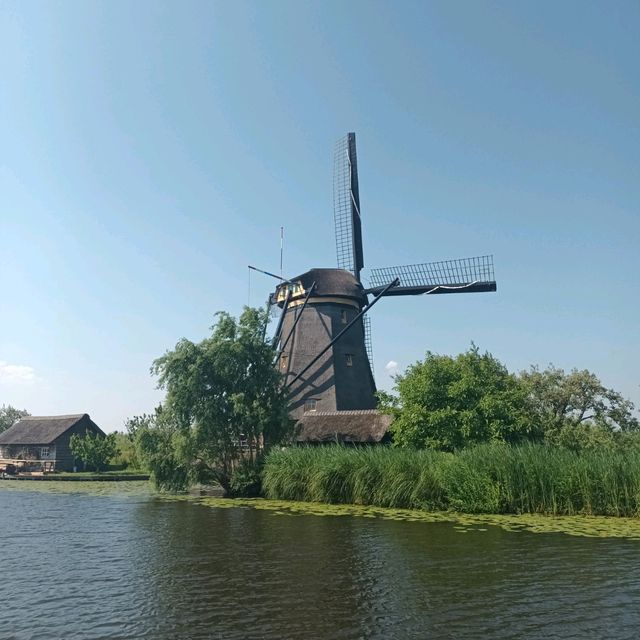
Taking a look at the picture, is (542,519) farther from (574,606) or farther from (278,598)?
(278,598)

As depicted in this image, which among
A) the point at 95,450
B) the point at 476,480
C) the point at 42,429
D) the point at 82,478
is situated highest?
the point at 42,429

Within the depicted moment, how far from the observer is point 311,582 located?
9.20m

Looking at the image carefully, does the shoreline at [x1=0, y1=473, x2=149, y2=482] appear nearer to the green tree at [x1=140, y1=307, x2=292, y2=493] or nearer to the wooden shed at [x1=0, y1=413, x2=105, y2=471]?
the wooden shed at [x1=0, y1=413, x2=105, y2=471]

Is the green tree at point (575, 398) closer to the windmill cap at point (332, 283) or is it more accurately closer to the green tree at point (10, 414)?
the windmill cap at point (332, 283)

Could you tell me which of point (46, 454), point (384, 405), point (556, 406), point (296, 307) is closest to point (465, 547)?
point (384, 405)

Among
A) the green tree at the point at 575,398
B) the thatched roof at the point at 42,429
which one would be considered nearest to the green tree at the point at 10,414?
the thatched roof at the point at 42,429

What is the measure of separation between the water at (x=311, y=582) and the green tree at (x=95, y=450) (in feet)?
76.4

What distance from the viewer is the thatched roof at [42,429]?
133 ft

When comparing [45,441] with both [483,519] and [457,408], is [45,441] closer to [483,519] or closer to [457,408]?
[457,408]

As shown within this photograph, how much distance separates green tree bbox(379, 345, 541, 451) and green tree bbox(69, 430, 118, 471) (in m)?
21.5

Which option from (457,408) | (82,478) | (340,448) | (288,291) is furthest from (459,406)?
(82,478)

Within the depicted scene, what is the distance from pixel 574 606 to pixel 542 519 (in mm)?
7678

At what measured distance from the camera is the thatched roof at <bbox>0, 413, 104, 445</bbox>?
4041 centimetres

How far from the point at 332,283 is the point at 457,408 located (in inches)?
495
